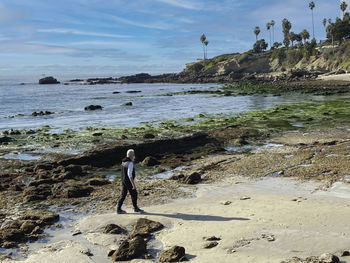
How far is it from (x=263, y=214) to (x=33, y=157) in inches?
602

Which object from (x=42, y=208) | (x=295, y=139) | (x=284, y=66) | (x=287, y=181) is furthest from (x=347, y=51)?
(x=42, y=208)

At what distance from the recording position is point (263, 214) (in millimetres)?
11156

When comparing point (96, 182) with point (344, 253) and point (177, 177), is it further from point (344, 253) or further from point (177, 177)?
point (344, 253)

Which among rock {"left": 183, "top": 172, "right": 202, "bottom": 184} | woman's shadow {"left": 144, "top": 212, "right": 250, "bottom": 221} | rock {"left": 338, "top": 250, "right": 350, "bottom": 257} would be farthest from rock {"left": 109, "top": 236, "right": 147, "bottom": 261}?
rock {"left": 183, "top": 172, "right": 202, "bottom": 184}

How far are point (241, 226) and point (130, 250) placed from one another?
338 cm

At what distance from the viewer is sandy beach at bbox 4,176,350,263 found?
29.1ft

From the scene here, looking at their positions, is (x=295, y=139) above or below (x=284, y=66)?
below

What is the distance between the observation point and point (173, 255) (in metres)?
8.69

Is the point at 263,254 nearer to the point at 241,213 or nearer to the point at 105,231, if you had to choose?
the point at 241,213

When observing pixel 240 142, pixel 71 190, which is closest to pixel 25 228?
pixel 71 190

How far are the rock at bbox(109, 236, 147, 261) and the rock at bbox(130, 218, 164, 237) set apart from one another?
886 millimetres

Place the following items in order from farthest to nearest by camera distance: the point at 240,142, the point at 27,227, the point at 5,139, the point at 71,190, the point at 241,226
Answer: the point at 5,139, the point at 240,142, the point at 71,190, the point at 27,227, the point at 241,226

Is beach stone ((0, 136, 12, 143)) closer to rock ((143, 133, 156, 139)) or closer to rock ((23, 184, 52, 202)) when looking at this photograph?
rock ((143, 133, 156, 139))

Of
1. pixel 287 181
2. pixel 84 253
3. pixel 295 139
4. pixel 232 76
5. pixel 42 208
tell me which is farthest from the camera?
pixel 232 76
